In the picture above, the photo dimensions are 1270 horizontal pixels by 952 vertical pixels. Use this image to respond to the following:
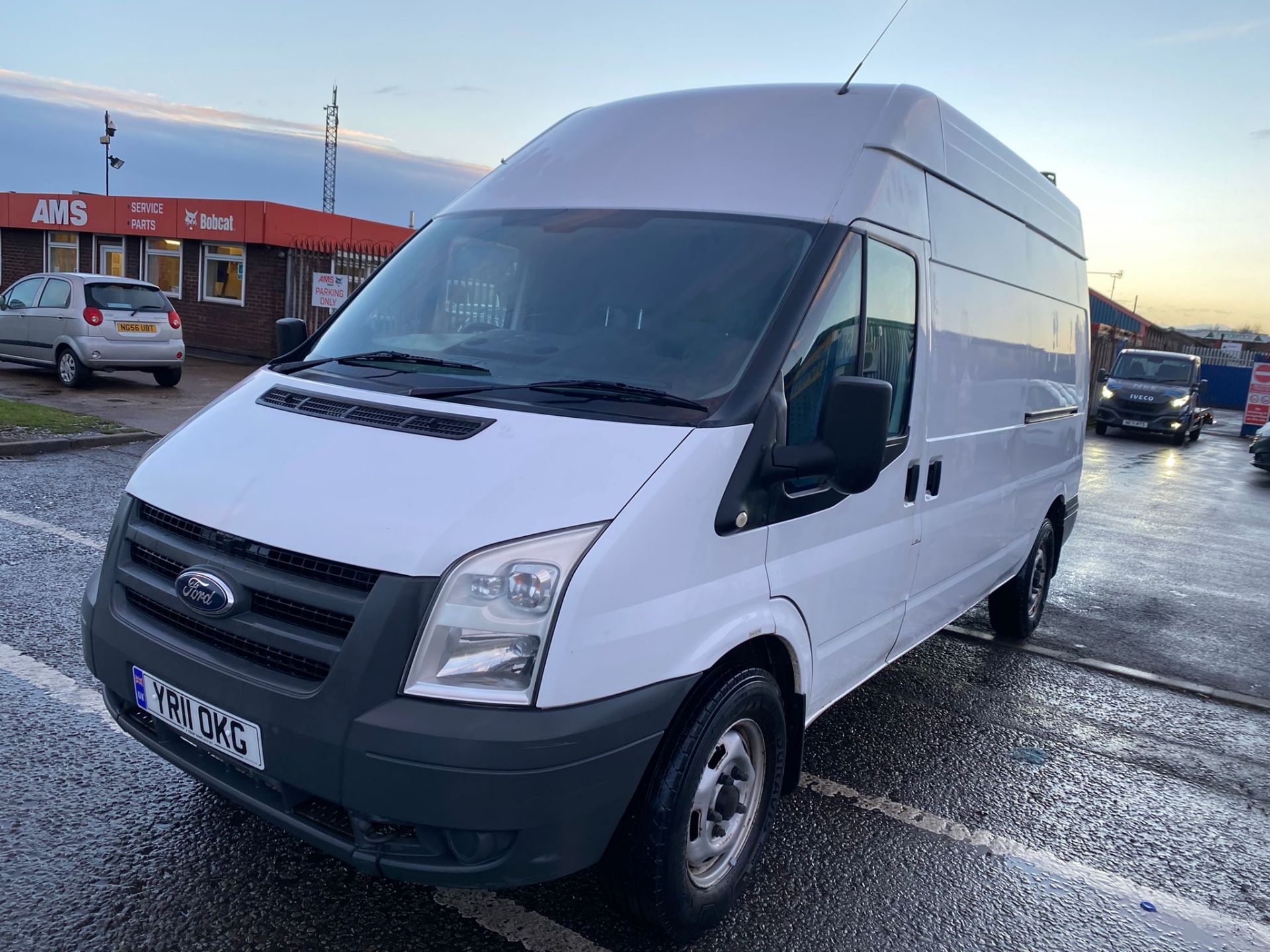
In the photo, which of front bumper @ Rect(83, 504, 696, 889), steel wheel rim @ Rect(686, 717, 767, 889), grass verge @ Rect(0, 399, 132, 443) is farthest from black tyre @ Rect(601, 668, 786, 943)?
grass verge @ Rect(0, 399, 132, 443)

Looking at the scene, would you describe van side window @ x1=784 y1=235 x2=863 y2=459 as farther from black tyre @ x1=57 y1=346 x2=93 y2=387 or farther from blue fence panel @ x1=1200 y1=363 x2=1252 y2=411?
blue fence panel @ x1=1200 y1=363 x2=1252 y2=411

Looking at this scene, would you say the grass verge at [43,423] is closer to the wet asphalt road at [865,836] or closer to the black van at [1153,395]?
the wet asphalt road at [865,836]

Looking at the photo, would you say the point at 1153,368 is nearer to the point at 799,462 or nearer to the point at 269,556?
the point at 799,462

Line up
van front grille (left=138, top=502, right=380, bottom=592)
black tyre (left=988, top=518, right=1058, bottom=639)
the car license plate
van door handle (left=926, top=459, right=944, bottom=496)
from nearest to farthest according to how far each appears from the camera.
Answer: van front grille (left=138, top=502, right=380, bottom=592), the car license plate, van door handle (left=926, top=459, right=944, bottom=496), black tyre (left=988, top=518, right=1058, bottom=639)

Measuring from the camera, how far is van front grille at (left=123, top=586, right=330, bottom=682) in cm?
244

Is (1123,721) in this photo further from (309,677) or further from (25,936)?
(25,936)

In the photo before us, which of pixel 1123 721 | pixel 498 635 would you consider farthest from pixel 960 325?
pixel 498 635

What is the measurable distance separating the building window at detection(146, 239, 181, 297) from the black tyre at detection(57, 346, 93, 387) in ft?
28.3

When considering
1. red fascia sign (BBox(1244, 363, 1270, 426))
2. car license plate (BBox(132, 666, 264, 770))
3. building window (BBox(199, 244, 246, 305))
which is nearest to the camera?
car license plate (BBox(132, 666, 264, 770))

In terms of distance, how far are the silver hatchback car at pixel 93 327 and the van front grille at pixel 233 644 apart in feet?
44.5

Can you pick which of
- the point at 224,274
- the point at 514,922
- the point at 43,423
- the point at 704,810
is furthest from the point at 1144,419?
the point at 514,922

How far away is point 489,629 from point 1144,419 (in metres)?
23.9

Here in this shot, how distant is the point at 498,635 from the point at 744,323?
4.23 feet

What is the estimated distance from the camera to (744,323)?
306 centimetres
